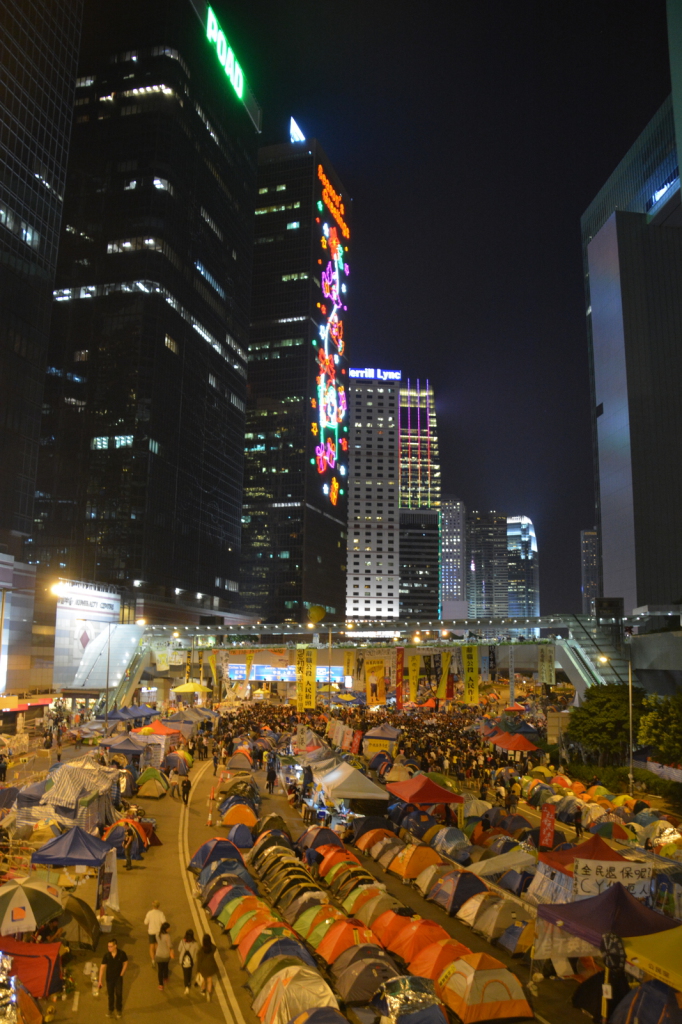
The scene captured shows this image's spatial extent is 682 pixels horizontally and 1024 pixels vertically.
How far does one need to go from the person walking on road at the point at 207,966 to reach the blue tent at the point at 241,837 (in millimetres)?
9489

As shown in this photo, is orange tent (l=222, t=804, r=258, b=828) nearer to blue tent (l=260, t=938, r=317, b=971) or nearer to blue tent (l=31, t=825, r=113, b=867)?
blue tent (l=31, t=825, r=113, b=867)

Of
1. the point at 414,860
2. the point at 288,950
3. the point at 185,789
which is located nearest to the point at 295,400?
the point at 185,789

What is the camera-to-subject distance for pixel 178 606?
105062 millimetres

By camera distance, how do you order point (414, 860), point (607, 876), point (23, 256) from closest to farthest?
1. point (607, 876)
2. point (414, 860)
3. point (23, 256)

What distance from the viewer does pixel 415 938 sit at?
13.6 metres

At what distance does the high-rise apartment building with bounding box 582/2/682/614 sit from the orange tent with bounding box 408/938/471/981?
261ft

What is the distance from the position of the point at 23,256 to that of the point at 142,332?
38.4m

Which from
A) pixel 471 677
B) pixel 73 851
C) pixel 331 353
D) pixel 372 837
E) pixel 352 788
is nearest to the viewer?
pixel 73 851

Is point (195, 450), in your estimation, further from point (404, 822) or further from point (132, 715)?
point (404, 822)

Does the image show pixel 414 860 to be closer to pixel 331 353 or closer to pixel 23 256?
pixel 23 256

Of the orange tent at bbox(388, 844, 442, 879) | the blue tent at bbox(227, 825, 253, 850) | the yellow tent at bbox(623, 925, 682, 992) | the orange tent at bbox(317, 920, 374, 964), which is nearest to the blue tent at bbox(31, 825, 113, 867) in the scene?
the orange tent at bbox(317, 920, 374, 964)

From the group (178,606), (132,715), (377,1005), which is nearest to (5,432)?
(132,715)

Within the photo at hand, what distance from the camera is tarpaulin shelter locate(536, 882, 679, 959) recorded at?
40.9ft

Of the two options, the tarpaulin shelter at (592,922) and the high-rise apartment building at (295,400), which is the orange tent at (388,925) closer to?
the tarpaulin shelter at (592,922)
